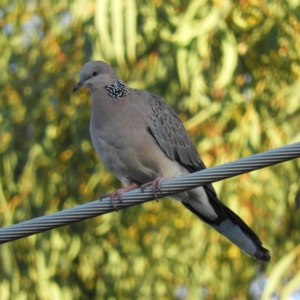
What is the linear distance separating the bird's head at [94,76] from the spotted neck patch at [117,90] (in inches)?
1.8

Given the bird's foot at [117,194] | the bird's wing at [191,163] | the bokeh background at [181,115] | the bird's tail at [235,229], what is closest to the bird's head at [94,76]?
the bird's wing at [191,163]

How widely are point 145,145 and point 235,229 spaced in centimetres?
57

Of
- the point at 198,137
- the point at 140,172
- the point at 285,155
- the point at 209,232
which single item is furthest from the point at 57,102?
the point at 285,155

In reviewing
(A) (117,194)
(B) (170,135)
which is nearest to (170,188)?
(A) (117,194)

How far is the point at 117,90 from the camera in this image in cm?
386

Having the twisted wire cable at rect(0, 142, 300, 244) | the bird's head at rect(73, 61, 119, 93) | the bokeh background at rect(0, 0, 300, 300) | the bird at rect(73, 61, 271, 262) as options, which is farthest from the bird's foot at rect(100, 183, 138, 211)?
the bokeh background at rect(0, 0, 300, 300)

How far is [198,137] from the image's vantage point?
4758mm

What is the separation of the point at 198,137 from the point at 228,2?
84 centimetres

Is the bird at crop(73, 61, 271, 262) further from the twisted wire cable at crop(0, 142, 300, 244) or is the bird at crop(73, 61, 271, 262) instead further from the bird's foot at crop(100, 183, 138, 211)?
the twisted wire cable at crop(0, 142, 300, 244)

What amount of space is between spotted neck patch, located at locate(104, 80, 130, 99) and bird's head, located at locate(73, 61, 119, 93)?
0.15 feet

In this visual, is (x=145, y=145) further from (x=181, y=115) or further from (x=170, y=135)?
(x=181, y=115)

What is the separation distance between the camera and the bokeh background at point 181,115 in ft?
14.8

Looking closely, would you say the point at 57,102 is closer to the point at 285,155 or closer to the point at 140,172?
the point at 140,172

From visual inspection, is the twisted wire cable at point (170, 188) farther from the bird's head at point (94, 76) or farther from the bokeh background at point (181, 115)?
the bokeh background at point (181, 115)
